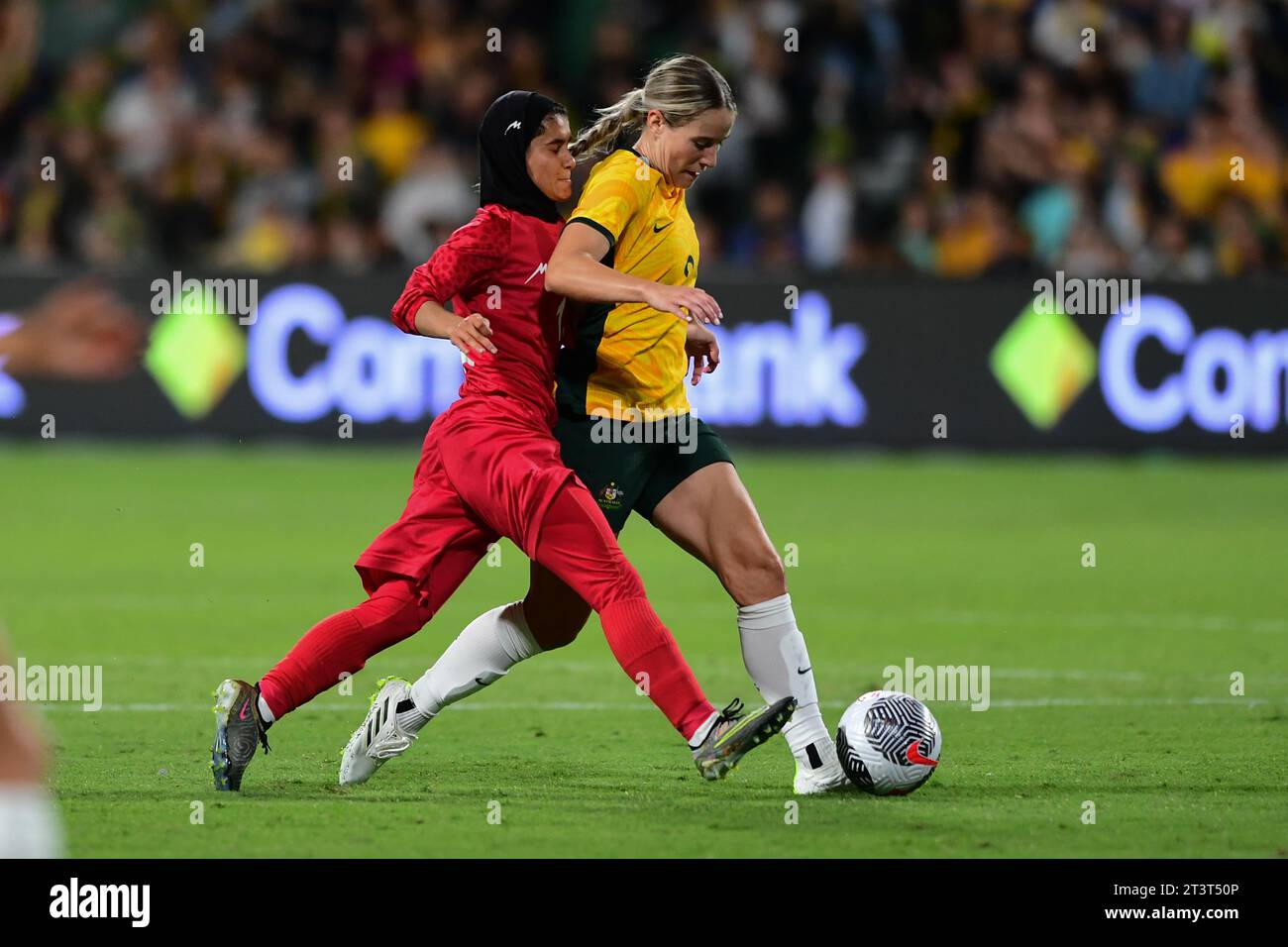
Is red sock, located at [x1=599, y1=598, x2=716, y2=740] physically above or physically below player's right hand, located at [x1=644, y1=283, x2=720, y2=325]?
A: below

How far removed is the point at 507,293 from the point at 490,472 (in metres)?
0.56

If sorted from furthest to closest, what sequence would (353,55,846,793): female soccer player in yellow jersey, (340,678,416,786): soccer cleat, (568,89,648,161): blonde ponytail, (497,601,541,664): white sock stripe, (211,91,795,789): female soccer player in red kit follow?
(497,601,541,664): white sock stripe
(340,678,416,786): soccer cleat
(568,89,648,161): blonde ponytail
(353,55,846,793): female soccer player in yellow jersey
(211,91,795,789): female soccer player in red kit

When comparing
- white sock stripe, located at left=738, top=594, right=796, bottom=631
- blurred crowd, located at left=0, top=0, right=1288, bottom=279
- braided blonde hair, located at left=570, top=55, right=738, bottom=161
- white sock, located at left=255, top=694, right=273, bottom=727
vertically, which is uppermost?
blurred crowd, located at left=0, top=0, right=1288, bottom=279

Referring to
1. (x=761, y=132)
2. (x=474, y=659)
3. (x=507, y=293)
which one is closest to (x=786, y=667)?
(x=474, y=659)

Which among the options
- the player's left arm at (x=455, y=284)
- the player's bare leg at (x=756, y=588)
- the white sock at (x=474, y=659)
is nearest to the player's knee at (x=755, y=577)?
Answer: the player's bare leg at (x=756, y=588)

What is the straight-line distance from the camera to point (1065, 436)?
16.5 metres

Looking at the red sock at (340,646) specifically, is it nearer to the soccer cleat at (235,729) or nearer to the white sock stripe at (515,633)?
Result: the soccer cleat at (235,729)

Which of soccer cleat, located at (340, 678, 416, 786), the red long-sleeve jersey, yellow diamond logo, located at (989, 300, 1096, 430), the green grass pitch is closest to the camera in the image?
the green grass pitch

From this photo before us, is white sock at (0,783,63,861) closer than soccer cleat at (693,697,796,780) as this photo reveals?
Yes

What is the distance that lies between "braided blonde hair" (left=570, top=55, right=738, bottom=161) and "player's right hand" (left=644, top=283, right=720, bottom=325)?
75cm

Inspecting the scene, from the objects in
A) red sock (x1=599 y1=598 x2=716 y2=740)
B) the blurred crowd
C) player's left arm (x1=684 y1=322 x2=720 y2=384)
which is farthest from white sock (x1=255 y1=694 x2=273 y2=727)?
the blurred crowd

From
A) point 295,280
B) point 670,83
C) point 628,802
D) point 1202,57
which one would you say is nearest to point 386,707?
point 628,802

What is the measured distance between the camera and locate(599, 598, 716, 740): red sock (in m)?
5.80

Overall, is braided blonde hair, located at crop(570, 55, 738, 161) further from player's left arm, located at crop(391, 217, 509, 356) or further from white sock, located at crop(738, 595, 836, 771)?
white sock, located at crop(738, 595, 836, 771)
